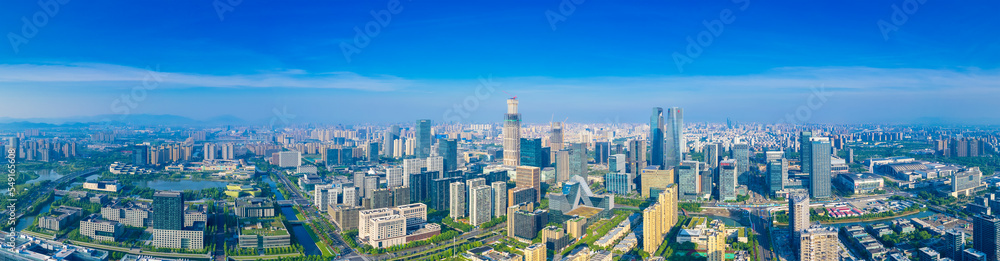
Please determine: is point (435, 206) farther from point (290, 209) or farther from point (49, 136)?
point (49, 136)

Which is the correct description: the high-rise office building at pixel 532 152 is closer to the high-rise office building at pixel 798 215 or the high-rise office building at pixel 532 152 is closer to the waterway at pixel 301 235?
the waterway at pixel 301 235

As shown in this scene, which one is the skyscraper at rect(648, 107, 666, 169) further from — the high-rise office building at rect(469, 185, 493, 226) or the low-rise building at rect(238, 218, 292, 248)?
the low-rise building at rect(238, 218, 292, 248)

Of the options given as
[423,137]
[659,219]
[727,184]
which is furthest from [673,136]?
[659,219]

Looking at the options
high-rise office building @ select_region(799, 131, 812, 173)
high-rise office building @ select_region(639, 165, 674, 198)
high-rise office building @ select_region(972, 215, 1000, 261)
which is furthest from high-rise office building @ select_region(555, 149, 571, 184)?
high-rise office building @ select_region(972, 215, 1000, 261)

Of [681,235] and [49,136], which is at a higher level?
[49,136]

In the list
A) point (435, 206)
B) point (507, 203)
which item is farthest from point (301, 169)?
point (507, 203)

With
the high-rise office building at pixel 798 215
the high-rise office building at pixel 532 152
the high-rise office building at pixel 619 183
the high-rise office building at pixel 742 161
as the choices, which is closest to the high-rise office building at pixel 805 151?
the high-rise office building at pixel 742 161
